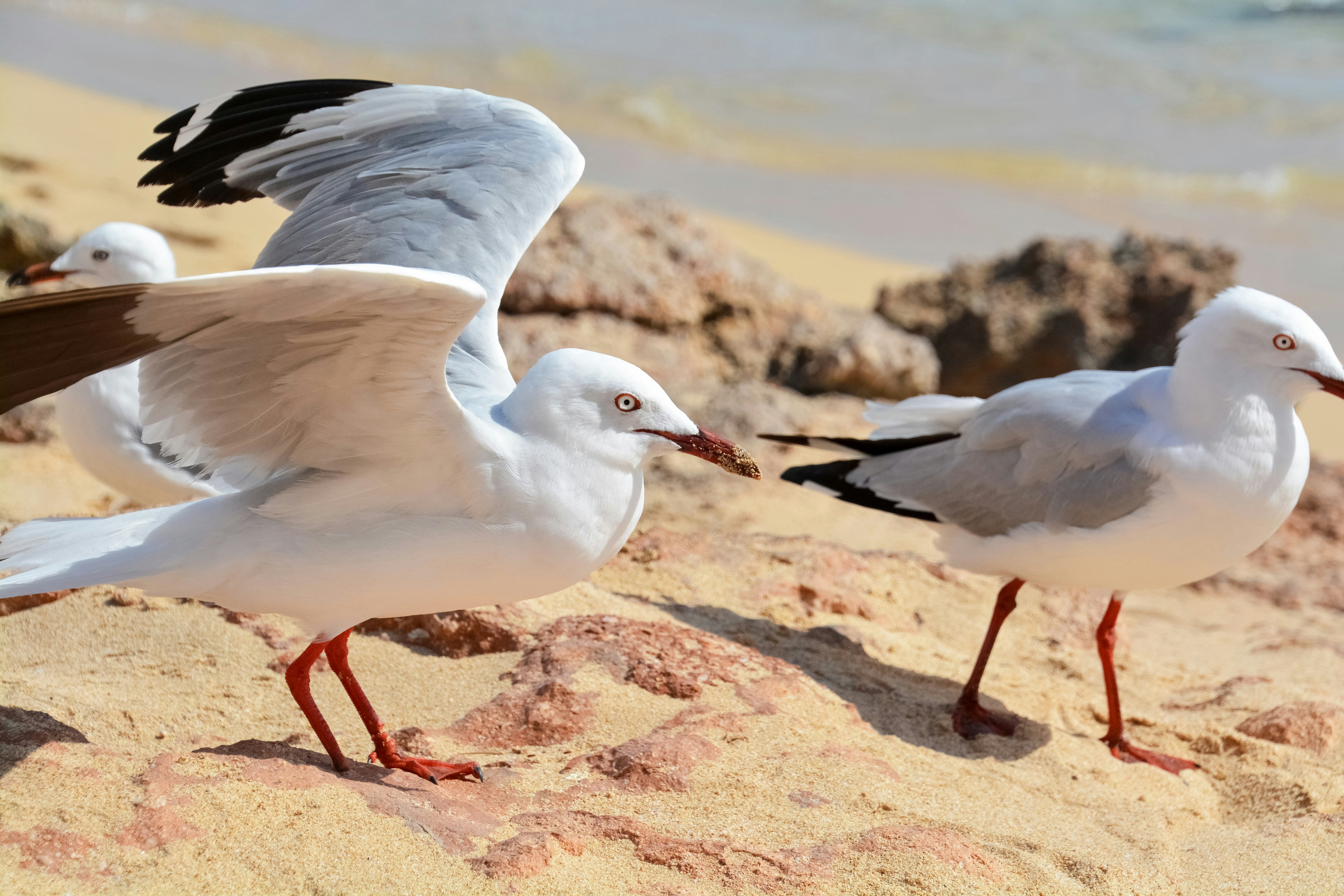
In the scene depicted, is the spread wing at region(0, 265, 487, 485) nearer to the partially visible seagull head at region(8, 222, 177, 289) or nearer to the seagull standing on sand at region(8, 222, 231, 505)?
the seagull standing on sand at region(8, 222, 231, 505)

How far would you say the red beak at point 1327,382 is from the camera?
4141mm

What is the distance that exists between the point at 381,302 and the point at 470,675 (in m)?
1.66

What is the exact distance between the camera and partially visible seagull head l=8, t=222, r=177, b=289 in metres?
5.42

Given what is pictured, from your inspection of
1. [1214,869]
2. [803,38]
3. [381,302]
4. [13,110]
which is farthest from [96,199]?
[803,38]

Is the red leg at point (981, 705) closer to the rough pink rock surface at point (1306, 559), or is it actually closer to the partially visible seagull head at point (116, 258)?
the rough pink rock surface at point (1306, 559)

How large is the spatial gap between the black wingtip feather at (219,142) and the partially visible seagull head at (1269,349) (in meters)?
3.12

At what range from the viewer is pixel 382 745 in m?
3.44

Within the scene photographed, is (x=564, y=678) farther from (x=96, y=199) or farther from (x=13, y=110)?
(x=13, y=110)

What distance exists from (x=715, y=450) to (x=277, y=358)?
116 cm

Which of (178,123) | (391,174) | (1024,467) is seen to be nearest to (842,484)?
(1024,467)

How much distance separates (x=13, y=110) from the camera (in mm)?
13211

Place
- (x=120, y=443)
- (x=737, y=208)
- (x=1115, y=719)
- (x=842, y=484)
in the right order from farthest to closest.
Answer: (x=737, y=208)
(x=842, y=484)
(x=120, y=443)
(x=1115, y=719)

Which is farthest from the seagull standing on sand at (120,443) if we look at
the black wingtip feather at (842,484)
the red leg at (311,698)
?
the black wingtip feather at (842,484)

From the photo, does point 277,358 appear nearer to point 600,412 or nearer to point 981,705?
point 600,412
